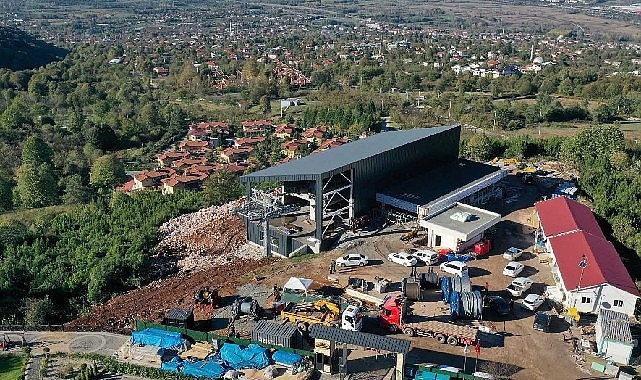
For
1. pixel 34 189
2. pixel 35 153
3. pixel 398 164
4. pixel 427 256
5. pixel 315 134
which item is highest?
pixel 398 164

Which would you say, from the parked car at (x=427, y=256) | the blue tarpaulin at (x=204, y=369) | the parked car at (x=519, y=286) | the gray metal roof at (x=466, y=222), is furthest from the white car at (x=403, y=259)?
the blue tarpaulin at (x=204, y=369)

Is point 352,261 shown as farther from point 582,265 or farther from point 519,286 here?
point 582,265

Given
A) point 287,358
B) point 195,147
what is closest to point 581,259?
point 287,358

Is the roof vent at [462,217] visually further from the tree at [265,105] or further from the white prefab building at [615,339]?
the tree at [265,105]

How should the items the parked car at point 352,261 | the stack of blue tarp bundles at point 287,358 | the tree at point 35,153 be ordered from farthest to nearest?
the tree at point 35,153 < the parked car at point 352,261 < the stack of blue tarp bundles at point 287,358

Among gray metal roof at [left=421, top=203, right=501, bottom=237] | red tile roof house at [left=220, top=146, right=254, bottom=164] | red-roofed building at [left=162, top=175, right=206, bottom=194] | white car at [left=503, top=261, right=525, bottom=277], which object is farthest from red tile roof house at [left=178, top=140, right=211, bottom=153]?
white car at [left=503, top=261, right=525, bottom=277]

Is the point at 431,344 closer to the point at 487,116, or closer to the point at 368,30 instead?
the point at 487,116

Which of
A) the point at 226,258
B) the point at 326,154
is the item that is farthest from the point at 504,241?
the point at 226,258
